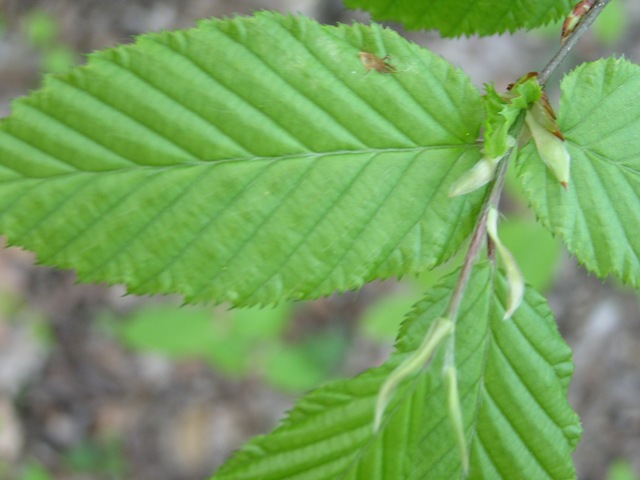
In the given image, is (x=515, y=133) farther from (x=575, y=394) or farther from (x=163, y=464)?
(x=163, y=464)

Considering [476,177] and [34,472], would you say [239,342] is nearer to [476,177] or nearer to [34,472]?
[34,472]

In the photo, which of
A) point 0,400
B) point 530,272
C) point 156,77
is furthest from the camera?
point 0,400

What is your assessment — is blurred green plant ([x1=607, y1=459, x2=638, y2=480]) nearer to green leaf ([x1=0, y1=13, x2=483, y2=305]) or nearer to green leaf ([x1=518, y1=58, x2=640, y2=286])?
green leaf ([x1=518, y1=58, x2=640, y2=286])

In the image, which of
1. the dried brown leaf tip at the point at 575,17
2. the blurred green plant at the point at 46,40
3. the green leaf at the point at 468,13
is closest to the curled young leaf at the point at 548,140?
the dried brown leaf tip at the point at 575,17

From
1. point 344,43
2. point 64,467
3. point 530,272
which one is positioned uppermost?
point 344,43

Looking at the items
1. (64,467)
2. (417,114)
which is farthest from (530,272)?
(64,467)

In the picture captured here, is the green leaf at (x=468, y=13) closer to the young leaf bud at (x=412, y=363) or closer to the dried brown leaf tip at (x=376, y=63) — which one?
the dried brown leaf tip at (x=376, y=63)

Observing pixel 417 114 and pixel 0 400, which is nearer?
pixel 417 114
